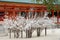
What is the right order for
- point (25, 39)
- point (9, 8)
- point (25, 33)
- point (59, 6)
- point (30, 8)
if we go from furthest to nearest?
point (30, 8) < point (9, 8) < point (25, 33) < point (25, 39) < point (59, 6)

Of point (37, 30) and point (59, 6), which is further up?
point (59, 6)

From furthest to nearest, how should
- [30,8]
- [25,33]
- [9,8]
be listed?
[30,8] → [9,8] → [25,33]

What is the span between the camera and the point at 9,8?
14.8 meters

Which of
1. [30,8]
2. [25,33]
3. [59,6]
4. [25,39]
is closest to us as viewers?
[59,6]

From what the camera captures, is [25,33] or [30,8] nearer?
[25,33]

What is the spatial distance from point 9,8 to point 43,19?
4.73m

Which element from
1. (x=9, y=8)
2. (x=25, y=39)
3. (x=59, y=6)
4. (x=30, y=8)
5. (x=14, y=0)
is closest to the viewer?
(x=59, y=6)

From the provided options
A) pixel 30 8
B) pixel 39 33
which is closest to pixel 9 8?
pixel 30 8

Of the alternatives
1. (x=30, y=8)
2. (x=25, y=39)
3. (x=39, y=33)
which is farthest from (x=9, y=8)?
(x=25, y=39)

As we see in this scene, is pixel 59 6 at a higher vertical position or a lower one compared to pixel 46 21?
higher

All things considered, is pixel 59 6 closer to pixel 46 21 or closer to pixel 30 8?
pixel 46 21

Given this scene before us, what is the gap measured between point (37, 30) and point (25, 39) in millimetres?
1170

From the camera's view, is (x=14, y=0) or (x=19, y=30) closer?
(x=19, y=30)

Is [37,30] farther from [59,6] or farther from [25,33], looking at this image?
[59,6]
